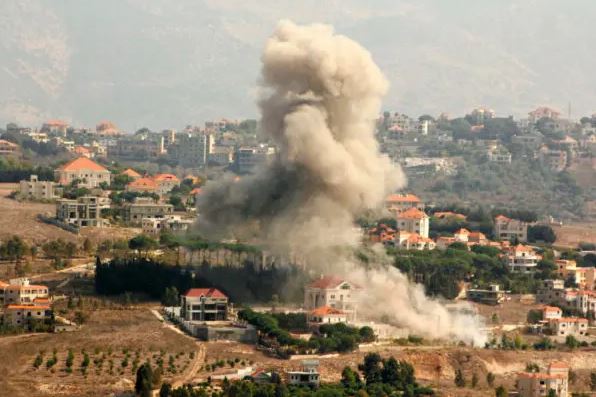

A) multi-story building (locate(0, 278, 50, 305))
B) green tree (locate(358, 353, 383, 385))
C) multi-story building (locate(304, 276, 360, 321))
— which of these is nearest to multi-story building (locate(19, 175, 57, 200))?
multi-story building (locate(0, 278, 50, 305))

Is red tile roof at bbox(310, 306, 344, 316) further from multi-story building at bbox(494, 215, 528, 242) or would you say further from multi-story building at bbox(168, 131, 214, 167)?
multi-story building at bbox(168, 131, 214, 167)

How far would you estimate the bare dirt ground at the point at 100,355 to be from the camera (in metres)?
59.4

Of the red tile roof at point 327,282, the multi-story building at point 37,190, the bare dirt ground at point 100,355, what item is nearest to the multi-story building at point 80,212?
the multi-story building at point 37,190

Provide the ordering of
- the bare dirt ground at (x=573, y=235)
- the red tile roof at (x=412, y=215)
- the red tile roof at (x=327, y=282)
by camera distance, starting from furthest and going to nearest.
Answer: the bare dirt ground at (x=573, y=235) < the red tile roof at (x=412, y=215) < the red tile roof at (x=327, y=282)

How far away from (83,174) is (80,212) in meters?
19.4

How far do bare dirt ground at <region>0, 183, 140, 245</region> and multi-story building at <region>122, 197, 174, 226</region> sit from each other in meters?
3.17

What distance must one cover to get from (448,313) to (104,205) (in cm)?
2467

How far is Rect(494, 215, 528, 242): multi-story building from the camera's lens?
9906cm

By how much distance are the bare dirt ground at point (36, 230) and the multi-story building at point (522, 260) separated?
1592 centimetres

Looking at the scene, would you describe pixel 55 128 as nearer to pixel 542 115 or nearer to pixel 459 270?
pixel 542 115

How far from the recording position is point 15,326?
67.6m

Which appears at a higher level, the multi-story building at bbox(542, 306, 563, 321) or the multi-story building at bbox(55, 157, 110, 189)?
the multi-story building at bbox(55, 157, 110, 189)

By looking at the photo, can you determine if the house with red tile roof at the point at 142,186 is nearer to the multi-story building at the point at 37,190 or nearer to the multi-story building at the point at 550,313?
the multi-story building at the point at 37,190

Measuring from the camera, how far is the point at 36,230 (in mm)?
85938
